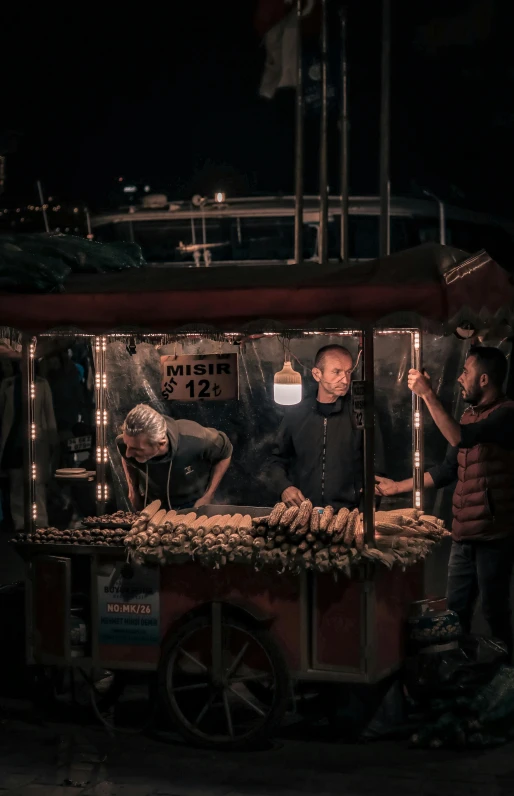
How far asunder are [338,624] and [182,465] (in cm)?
206

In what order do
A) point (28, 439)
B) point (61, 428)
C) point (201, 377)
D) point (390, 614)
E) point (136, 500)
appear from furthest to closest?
point (61, 428) < point (136, 500) < point (201, 377) < point (28, 439) < point (390, 614)

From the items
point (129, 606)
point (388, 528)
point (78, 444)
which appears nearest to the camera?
point (129, 606)

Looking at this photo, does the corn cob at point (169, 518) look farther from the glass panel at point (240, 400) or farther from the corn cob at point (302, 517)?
the glass panel at point (240, 400)

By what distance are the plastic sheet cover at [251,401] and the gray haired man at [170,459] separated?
1.32 feet

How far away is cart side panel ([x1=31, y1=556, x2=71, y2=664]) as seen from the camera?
655cm

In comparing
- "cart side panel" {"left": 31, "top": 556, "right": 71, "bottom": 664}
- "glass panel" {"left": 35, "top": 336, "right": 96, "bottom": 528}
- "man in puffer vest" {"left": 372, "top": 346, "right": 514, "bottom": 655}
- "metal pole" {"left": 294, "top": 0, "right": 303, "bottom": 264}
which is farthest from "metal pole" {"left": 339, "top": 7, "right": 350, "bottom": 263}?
"cart side panel" {"left": 31, "top": 556, "right": 71, "bottom": 664}

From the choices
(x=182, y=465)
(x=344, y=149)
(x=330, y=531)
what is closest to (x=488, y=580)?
(x=330, y=531)

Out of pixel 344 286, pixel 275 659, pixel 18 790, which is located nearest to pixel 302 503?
pixel 275 659

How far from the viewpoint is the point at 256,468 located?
8352 mm

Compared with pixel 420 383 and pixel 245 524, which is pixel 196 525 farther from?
pixel 420 383

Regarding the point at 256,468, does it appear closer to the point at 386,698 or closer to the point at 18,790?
the point at 386,698

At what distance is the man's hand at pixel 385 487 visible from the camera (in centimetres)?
763

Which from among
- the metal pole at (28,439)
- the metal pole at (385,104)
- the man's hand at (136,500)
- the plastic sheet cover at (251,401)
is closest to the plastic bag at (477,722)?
the plastic sheet cover at (251,401)

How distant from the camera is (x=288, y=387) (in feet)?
25.3
